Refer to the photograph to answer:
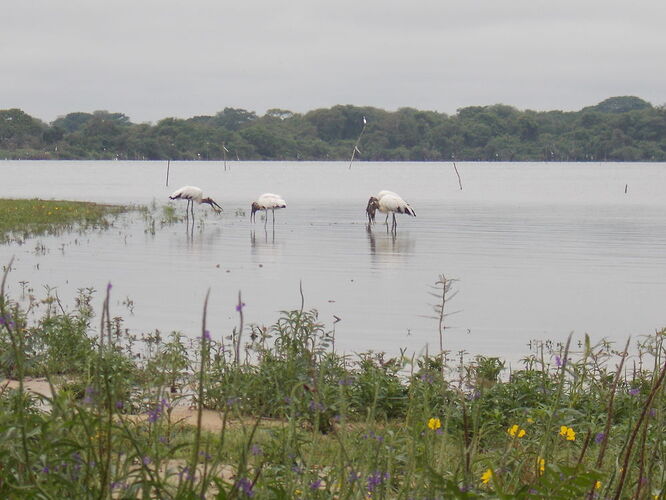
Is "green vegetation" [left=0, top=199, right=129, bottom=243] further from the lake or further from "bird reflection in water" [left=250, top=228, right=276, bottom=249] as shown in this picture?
"bird reflection in water" [left=250, top=228, right=276, bottom=249]

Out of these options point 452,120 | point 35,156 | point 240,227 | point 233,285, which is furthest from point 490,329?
point 35,156

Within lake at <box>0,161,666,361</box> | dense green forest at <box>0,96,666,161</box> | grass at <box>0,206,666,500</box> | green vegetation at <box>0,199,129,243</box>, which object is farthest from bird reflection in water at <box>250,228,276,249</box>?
dense green forest at <box>0,96,666,161</box>

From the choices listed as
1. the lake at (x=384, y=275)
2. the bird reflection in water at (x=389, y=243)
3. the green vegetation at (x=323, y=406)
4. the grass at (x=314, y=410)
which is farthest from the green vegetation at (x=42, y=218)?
the green vegetation at (x=323, y=406)

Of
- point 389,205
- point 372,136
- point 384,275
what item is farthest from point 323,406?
point 372,136

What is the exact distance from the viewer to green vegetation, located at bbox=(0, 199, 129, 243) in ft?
72.6

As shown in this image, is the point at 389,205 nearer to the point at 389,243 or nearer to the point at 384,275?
the point at 389,243

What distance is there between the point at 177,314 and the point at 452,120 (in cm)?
10389

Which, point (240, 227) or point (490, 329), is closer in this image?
point (490, 329)

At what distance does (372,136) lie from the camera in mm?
115875

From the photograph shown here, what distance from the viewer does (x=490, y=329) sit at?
11227 mm

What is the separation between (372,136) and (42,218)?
9252 cm

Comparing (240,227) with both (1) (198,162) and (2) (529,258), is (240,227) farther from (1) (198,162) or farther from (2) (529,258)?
(1) (198,162)

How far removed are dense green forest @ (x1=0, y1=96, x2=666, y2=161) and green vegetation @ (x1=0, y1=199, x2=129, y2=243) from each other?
3138 inches

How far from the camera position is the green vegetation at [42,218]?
2212 centimetres
